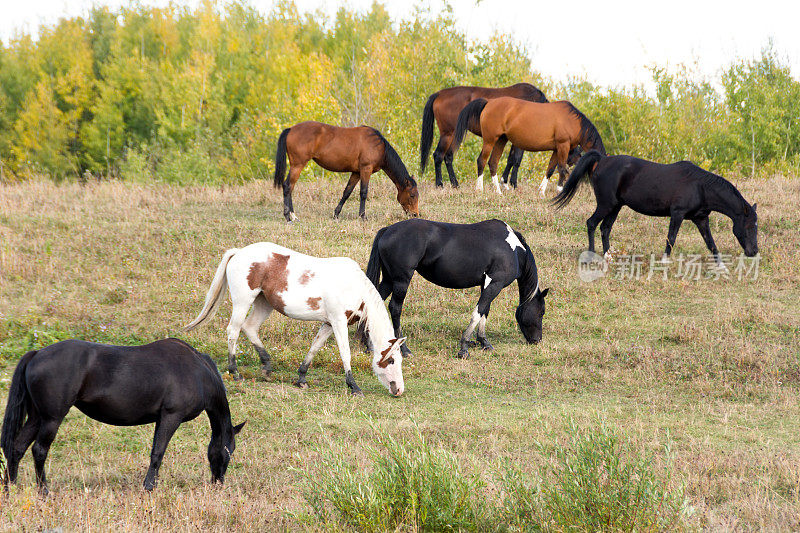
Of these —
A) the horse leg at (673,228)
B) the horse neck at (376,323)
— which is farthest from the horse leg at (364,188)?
the horse neck at (376,323)

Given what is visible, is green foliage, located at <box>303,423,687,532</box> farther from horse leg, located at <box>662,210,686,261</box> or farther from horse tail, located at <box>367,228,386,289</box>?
horse leg, located at <box>662,210,686,261</box>

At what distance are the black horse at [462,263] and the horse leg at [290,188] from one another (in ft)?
21.9

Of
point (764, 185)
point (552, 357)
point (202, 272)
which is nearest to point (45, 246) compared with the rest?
point (202, 272)

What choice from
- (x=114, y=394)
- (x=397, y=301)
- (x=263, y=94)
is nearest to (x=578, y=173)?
(x=397, y=301)

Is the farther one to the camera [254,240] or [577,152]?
[577,152]

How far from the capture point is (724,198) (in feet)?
44.9

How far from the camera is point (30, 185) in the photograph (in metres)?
19.9

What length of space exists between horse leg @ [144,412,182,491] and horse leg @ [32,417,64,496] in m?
0.70

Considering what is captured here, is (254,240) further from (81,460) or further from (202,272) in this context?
(81,460)

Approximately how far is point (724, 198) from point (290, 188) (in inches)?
355

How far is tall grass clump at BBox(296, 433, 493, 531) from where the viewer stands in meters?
4.84

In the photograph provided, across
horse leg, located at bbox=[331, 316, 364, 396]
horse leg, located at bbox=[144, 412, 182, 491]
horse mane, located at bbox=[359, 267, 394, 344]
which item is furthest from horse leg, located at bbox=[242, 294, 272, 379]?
horse leg, located at bbox=[144, 412, 182, 491]

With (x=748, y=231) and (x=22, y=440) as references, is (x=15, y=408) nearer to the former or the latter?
(x=22, y=440)

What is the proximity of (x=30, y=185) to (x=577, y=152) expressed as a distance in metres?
14.6
